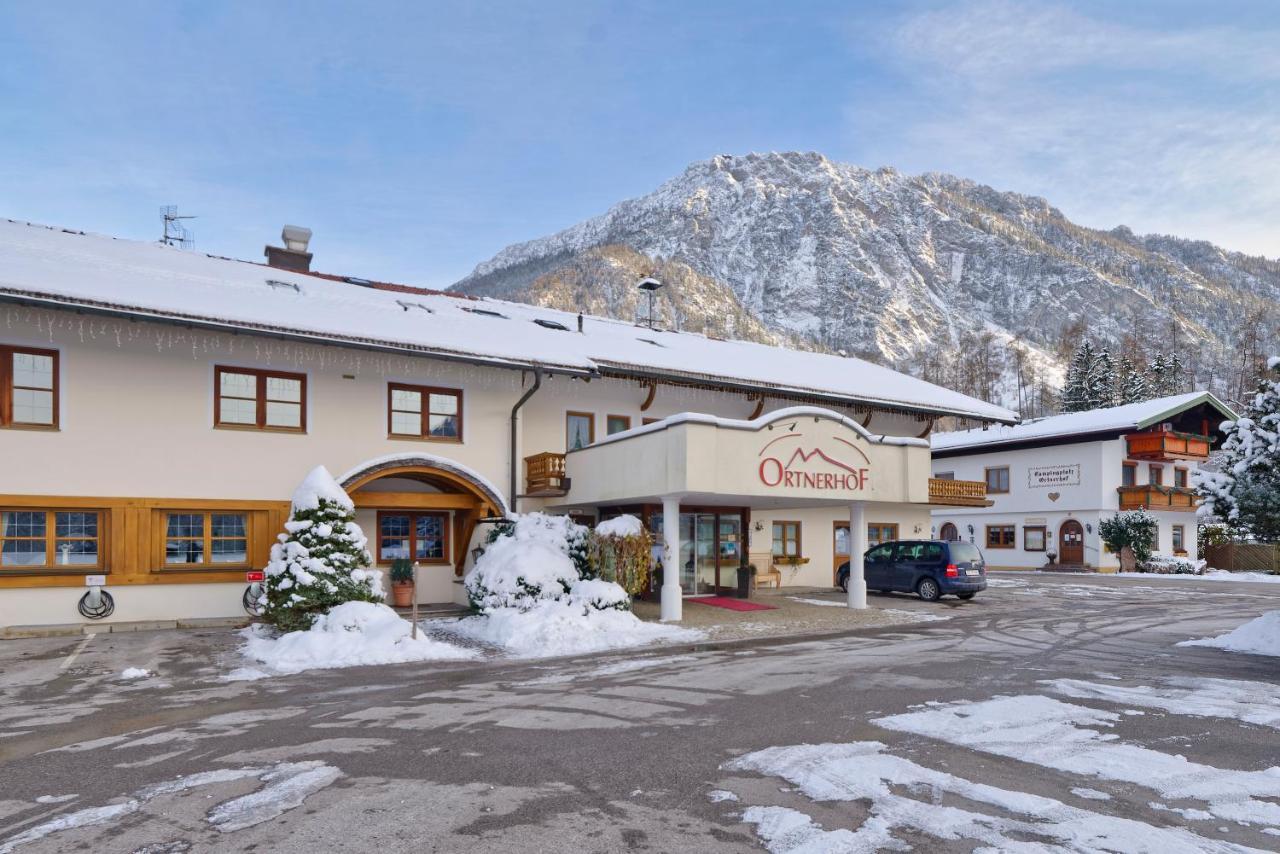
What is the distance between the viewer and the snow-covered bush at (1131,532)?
37938 mm

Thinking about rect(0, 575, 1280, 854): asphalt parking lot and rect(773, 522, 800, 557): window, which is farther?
rect(773, 522, 800, 557): window

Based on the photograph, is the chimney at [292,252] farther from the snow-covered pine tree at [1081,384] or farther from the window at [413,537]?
the snow-covered pine tree at [1081,384]

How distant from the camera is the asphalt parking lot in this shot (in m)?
5.73

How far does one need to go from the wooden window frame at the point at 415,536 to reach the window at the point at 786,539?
400 inches

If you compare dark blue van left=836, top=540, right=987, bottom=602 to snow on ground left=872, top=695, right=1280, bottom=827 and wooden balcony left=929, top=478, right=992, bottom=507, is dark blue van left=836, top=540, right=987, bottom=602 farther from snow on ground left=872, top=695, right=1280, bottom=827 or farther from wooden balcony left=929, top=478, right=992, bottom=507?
snow on ground left=872, top=695, right=1280, bottom=827

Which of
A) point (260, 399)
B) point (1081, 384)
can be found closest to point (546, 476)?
point (260, 399)

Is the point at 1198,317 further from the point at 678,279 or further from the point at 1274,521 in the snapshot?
the point at 1274,521

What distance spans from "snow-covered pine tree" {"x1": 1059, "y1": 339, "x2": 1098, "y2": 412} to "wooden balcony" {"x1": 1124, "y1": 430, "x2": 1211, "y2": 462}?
27.0 m

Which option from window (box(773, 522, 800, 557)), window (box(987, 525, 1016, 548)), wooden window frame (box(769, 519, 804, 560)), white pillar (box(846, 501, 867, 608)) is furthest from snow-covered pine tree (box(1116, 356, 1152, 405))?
white pillar (box(846, 501, 867, 608))

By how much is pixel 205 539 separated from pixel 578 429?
926 centimetres

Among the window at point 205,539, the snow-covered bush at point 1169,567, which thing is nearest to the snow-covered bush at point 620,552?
the window at point 205,539

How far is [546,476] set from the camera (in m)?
20.6

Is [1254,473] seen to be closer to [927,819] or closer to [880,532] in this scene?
[927,819]

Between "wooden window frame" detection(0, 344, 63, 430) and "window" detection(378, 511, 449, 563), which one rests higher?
"wooden window frame" detection(0, 344, 63, 430)
